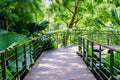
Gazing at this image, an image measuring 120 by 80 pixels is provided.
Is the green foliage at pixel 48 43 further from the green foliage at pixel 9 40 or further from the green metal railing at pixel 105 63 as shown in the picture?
the green foliage at pixel 9 40

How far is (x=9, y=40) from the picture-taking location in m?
6.52

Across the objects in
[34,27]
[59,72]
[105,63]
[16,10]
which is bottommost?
[59,72]

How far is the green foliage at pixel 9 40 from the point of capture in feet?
20.8

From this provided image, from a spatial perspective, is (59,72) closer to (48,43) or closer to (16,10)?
(16,10)

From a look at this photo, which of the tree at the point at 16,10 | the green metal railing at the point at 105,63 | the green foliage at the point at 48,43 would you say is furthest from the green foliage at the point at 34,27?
the green metal railing at the point at 105,63

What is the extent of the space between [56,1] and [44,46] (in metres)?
10.1

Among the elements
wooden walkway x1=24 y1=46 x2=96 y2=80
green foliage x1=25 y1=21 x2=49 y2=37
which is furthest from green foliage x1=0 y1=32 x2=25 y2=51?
green foliage x1=25 y1=21 x2=49 y2=37

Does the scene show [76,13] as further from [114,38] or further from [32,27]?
[32,27]

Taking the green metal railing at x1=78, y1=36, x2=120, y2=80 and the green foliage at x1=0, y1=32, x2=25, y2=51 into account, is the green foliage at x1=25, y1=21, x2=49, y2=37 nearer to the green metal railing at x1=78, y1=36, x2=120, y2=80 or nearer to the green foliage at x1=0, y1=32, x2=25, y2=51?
the green metal railing at x1=78, y1=36, x2=120, y2=80

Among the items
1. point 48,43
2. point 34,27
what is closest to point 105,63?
point 34,27

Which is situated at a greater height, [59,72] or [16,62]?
[16,62]

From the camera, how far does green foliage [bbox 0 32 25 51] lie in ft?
20.8

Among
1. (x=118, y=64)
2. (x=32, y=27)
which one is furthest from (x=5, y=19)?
(x=118, y=64)

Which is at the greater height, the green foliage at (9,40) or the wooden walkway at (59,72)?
the green foliage at (9,40)
